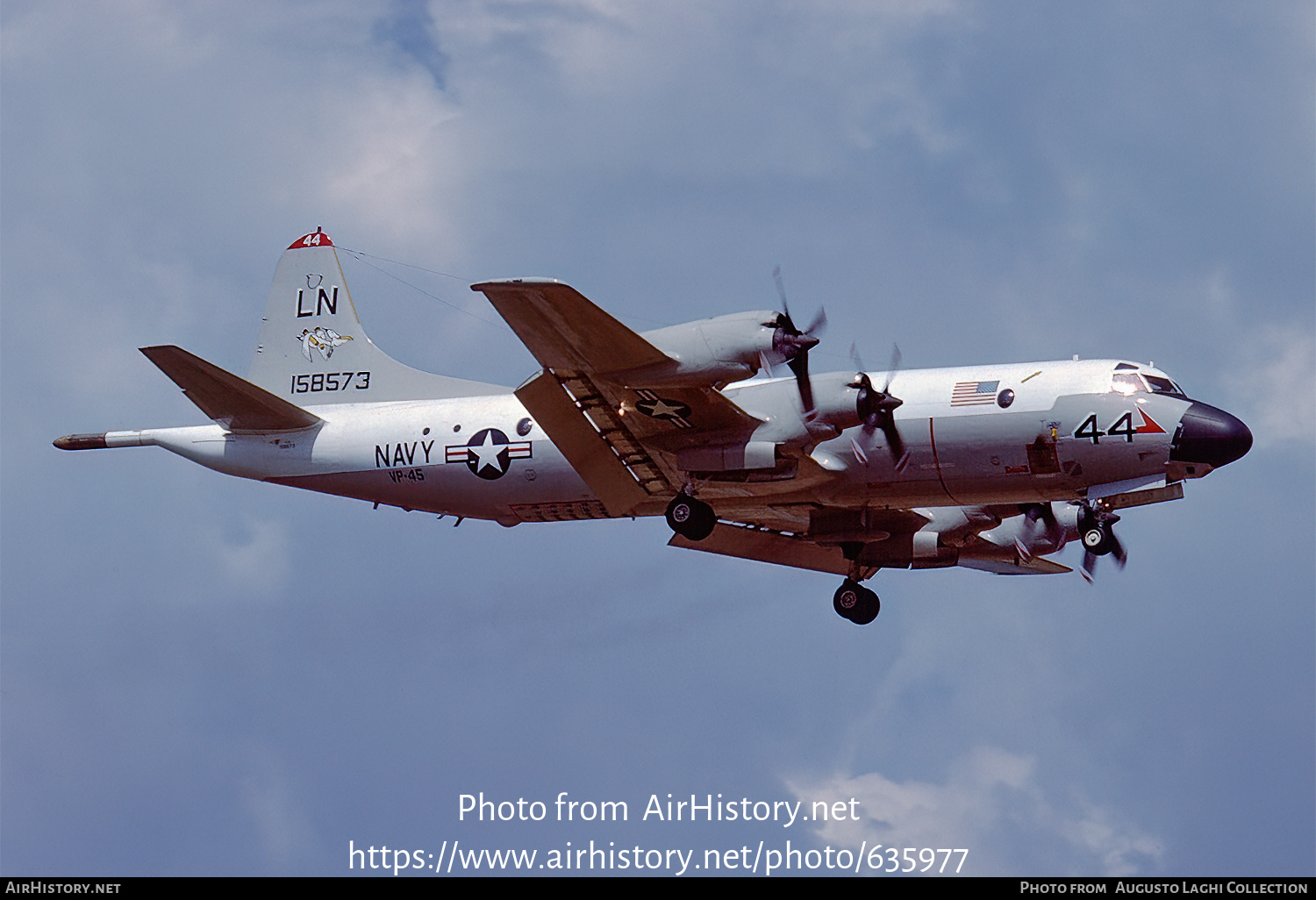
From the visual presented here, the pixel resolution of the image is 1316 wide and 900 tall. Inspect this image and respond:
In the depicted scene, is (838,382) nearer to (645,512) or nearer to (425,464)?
(645,512)

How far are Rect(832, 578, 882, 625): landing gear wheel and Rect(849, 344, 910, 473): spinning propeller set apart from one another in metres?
4.92

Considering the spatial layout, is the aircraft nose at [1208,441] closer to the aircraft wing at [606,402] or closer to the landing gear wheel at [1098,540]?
the landing gear wheel at [1098,540]

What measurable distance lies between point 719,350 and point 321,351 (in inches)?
436

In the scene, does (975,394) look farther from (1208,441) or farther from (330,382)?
(330,382)

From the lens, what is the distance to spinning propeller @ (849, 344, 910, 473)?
2812cm

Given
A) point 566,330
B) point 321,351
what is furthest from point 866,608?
point 321,351

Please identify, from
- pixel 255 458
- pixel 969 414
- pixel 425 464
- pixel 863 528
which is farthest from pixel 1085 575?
pixel 255 458

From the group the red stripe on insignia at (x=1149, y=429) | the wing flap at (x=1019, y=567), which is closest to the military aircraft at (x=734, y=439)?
the red stripe on insignia at (x=1149, y=429)

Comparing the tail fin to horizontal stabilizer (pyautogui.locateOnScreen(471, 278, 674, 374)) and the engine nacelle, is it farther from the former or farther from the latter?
the engine nacelle

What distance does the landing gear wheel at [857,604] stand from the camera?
33.2 m
